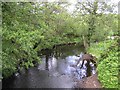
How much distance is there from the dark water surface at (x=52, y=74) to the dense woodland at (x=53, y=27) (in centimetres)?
96

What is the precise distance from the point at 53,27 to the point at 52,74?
28.3 ft

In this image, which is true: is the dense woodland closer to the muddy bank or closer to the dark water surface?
the muddy bank

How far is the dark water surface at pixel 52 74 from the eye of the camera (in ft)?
47.6

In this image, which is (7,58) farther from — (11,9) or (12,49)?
(11,9)

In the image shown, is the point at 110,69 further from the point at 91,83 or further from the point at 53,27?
the point at 53,27

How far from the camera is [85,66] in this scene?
60.1 feet

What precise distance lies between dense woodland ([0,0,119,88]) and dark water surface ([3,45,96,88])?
3.15ft

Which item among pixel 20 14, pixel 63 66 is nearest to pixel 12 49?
pixel 20 14

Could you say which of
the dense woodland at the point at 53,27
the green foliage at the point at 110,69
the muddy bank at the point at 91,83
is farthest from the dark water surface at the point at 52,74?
the green foliage at the point at 110,69

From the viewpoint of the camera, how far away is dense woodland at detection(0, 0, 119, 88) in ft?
35.6

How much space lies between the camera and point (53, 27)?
79.4 ft

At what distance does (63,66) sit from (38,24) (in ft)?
22.7

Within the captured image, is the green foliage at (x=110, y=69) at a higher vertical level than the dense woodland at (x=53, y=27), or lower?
lower

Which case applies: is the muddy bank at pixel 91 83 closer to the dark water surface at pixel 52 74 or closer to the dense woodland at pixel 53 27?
the dense woodland at pixel 53 27
